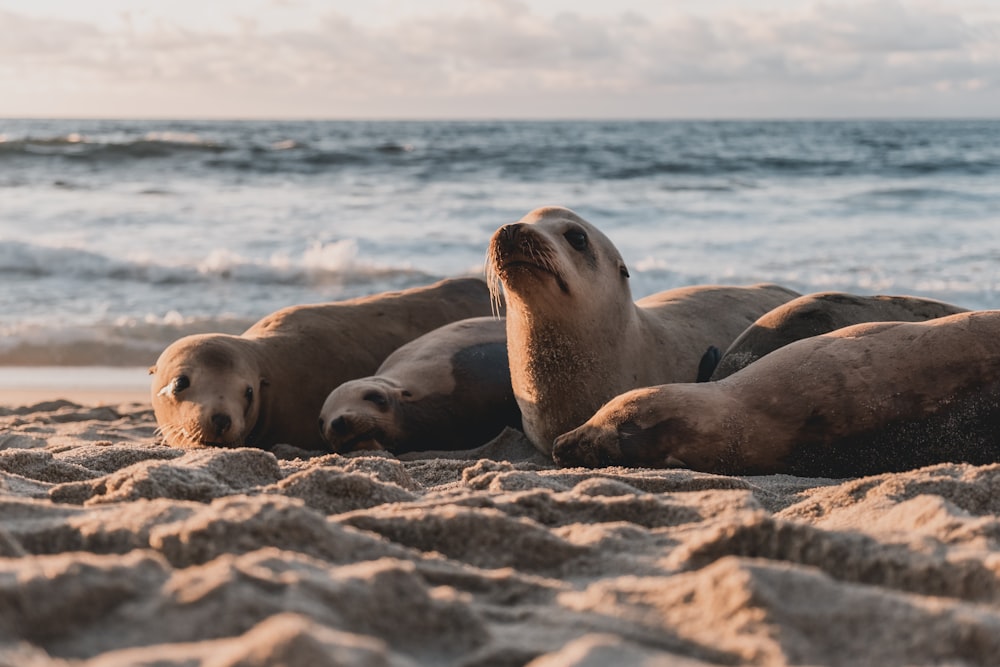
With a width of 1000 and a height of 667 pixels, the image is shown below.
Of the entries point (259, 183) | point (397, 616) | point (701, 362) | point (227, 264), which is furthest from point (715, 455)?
point (259, 183)

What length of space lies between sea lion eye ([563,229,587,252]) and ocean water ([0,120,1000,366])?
165 inches

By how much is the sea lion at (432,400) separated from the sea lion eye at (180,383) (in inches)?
26.8

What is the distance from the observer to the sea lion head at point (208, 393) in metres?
5.35

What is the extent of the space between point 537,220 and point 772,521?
8.92ft

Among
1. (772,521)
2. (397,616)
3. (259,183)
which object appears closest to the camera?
(397,616)

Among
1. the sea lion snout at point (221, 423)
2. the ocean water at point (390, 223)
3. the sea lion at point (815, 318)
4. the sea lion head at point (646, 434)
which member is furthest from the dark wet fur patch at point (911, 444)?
the ocean water at point (390, 223)

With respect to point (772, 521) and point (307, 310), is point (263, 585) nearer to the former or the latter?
point (772, 521)

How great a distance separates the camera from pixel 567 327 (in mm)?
4910

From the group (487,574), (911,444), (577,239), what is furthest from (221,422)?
(487,574)

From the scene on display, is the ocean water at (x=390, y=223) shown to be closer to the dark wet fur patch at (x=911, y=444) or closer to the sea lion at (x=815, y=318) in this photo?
the sea lion at (x=815, y=318)

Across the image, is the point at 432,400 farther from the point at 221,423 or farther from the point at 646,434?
the point at 646,434

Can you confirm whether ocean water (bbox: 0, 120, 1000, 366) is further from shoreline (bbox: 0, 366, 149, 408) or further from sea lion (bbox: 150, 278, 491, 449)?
sea lion (bbox: 150, 278, 491, 449)

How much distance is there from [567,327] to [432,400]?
93cm

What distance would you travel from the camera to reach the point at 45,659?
167cm
